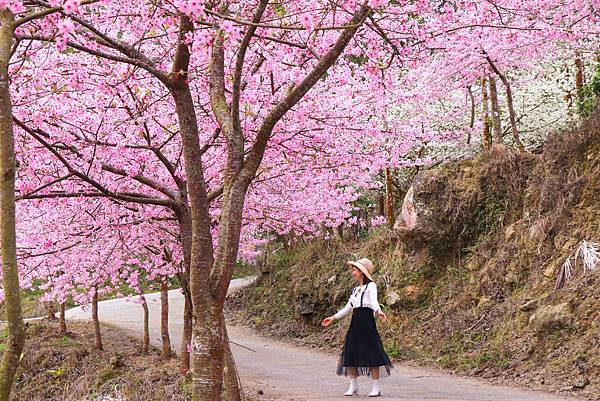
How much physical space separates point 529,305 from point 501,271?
1.33m

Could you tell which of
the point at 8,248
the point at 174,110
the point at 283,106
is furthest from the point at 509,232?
the point at 8,248

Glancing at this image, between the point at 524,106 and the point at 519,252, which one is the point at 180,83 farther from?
the point at 524,106

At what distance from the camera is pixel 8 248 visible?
425 centimetres

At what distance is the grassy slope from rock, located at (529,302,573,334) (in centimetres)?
7

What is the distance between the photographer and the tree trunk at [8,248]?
4195 millimetres

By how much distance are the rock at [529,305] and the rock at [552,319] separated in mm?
467

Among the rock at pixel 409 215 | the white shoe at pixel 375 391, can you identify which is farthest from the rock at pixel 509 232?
the white shoe at pixel 375 391

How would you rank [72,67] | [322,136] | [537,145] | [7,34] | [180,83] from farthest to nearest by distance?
[537,145]
[322,136]
[72,67]
[180,83]
[7,34]

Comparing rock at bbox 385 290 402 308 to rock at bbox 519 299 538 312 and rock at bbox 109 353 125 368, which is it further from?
rock at bbox 109 353 125 368

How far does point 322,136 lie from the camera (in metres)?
9.07

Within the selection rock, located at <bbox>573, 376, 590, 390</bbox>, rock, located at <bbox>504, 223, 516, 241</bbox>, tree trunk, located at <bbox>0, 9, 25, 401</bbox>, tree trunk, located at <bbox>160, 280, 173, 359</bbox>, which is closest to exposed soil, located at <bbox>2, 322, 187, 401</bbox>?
tree trunk, located at <bbox>160, 280, 173, 359</bbox>

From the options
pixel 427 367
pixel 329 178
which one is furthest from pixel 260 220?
pixel 427 367

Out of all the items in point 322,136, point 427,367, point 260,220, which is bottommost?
point 427,367

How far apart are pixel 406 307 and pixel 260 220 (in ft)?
10.9
